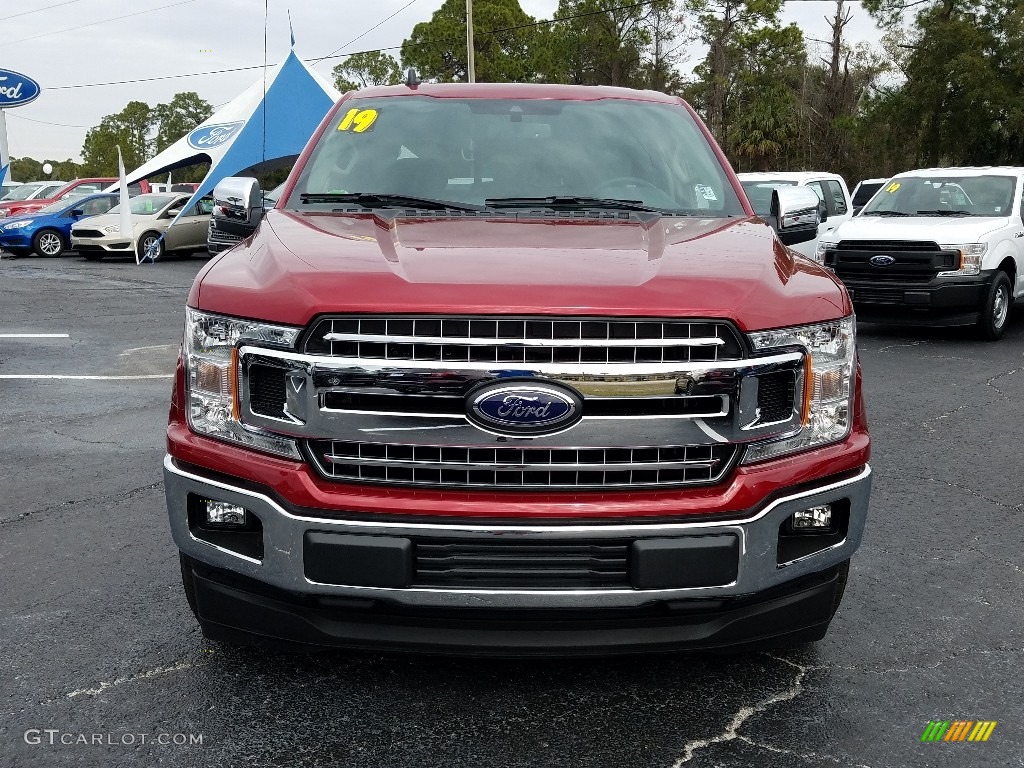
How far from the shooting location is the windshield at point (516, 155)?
4031 millimetres

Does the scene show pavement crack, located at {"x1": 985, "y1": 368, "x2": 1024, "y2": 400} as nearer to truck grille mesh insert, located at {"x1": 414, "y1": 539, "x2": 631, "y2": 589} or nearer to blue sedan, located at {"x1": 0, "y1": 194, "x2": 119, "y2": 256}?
truck grille mesh insert, located at {"x1": 414, "y1": 539, "x2": 631, "y2": 589}

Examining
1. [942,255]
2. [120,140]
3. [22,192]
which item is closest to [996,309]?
[942,255]

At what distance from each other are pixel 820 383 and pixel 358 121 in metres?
2.41

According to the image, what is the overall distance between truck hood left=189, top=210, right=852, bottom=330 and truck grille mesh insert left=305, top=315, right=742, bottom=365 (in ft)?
0.11

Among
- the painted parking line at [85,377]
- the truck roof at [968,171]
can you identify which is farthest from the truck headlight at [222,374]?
the truck roof at [968,171]

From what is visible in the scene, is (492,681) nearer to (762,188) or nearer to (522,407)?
(522,407)

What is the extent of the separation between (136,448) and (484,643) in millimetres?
4193

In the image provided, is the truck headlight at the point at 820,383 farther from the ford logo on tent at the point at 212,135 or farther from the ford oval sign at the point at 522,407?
the ford logo on tent at the point at 212,135

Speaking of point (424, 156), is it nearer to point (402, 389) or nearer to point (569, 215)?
point (569, 215)

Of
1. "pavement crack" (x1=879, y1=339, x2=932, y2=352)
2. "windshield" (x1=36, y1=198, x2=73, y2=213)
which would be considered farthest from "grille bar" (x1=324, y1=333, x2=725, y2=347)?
"windshield" (x1=36, y1=198, x2=73, y2=213)

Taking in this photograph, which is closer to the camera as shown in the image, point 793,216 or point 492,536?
point 492,536

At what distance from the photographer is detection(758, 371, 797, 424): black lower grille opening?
2844 mm

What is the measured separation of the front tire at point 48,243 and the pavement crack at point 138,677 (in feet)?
81.8

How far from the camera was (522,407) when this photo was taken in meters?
2.68
